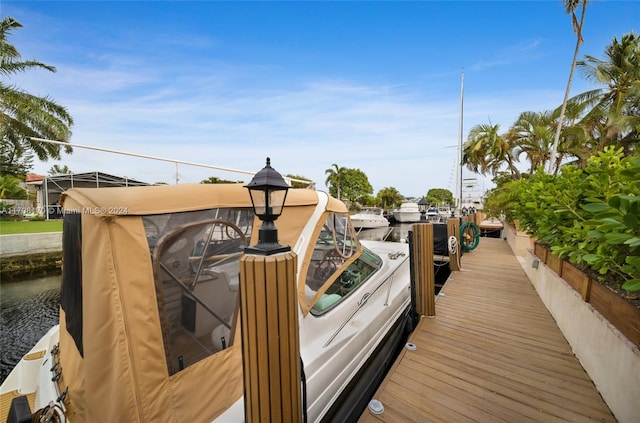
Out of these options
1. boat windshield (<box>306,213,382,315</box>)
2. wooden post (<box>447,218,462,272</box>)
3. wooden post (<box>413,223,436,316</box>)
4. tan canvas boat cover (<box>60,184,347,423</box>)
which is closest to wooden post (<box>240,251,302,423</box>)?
tan canvas boat cover (<box>60,184,347,423</box>)

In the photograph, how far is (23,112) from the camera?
1135 centimetres

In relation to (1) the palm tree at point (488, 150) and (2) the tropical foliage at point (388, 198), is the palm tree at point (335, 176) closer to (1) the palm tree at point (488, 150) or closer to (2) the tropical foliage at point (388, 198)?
(2) the tropical foliage at point (388, 198)

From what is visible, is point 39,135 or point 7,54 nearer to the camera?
point 7,54

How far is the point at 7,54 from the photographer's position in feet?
35.0

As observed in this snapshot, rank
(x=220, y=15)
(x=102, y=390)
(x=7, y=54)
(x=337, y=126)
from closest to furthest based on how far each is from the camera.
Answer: (x=102, y=390)
(x=220, y=15)
(x=7, y=54)
(x=337, y=126)

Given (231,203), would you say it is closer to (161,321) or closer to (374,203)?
(161,321)

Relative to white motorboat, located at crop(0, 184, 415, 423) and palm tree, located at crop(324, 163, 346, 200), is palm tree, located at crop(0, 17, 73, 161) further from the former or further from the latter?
palm tree, located at crop(324, 163, 346, 200)

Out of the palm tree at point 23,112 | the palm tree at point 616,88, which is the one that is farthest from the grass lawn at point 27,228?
the palm tree at point 616,88

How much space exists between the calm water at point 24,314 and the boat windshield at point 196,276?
539 cm

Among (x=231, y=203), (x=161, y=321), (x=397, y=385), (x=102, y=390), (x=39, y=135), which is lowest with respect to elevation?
(x=397, y=385)

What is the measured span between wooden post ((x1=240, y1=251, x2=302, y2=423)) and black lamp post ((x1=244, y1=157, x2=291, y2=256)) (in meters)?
0.06

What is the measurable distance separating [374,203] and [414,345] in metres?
42.3

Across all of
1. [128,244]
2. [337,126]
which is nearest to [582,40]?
[337,126]

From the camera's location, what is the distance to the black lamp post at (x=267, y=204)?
4.06 ft
